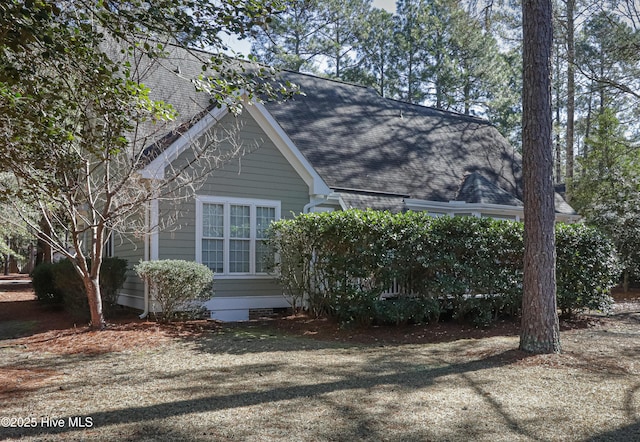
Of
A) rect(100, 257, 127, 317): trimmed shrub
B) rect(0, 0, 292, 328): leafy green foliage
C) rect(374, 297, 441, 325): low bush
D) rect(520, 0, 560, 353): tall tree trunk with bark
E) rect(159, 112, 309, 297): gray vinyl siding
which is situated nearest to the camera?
rect(0, 0, 292, 328): leafy green foliage

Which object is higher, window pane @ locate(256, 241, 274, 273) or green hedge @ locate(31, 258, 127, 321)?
window pane @ locate(256, 241, 274, 273)

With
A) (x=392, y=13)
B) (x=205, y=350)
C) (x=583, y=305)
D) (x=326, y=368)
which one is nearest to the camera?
(x=326, y=368)

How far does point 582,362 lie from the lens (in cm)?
698

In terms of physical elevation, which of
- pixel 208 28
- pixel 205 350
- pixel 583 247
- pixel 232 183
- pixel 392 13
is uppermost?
pixel 392 13

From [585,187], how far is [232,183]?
13.7 meters

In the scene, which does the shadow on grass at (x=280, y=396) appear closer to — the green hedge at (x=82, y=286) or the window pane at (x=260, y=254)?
the window pane at (x=260, y=254)

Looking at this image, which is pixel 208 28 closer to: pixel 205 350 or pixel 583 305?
pixel 205 350

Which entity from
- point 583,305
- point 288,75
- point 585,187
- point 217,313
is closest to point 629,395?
point 583,305

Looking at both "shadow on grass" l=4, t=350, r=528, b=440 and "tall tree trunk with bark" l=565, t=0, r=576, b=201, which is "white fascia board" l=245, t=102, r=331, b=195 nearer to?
"shadow on grass" l=4, t=350, r=528, b=440

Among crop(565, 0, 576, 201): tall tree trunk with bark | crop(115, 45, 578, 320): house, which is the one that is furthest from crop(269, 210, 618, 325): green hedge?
crop(565, 0, 576, 201): tall tree trunk with bark

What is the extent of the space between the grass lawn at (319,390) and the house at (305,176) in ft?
10.2

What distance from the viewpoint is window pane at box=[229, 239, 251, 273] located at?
12.0 meters

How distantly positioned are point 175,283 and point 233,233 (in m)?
2.34

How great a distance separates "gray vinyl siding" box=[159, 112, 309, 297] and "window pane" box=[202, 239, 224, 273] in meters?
0.26
